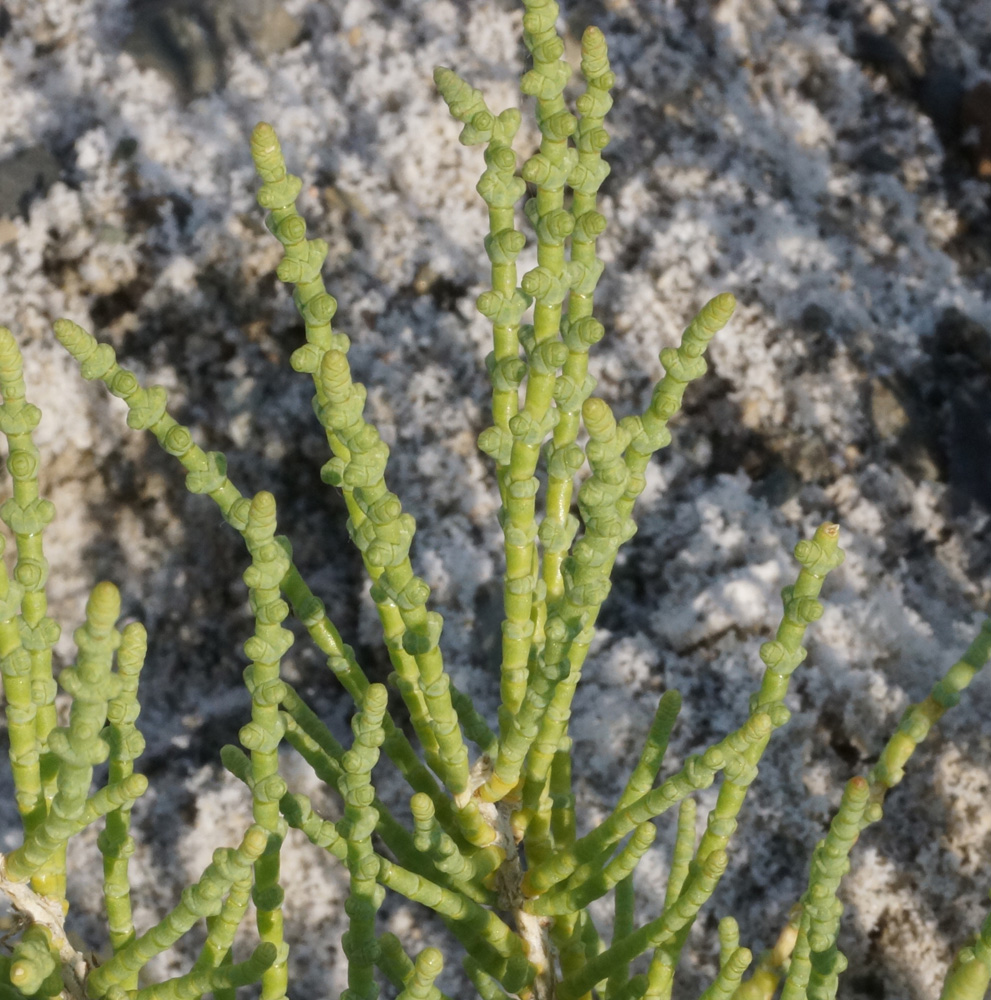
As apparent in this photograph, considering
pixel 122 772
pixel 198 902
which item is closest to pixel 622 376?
pixel 122 772

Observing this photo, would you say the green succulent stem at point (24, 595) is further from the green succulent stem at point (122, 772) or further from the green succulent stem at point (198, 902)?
the green succulent stem at point (198, 902)

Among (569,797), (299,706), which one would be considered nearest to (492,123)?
(299,706)

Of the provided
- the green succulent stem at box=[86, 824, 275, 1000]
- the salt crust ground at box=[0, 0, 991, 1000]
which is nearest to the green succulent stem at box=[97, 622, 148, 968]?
the green succulent stem at box=[86, 824, 275, 1000]

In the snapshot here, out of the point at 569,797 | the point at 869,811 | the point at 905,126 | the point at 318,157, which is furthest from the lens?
the point at 905,126

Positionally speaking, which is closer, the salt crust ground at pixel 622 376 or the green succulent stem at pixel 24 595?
the green succulent stem at pixel 24 595

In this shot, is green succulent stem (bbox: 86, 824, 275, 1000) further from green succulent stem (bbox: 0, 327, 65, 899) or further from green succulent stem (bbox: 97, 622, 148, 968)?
green succulent stem (bbox: 0, 327, 65, 899)

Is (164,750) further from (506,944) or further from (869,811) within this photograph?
(869,811)

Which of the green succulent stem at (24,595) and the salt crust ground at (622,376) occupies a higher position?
the green succulent stem at (24,595)

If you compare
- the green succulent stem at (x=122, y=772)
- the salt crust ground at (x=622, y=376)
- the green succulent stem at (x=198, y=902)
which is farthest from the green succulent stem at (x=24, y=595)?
the salt crust ground at (x=622, y=376)
